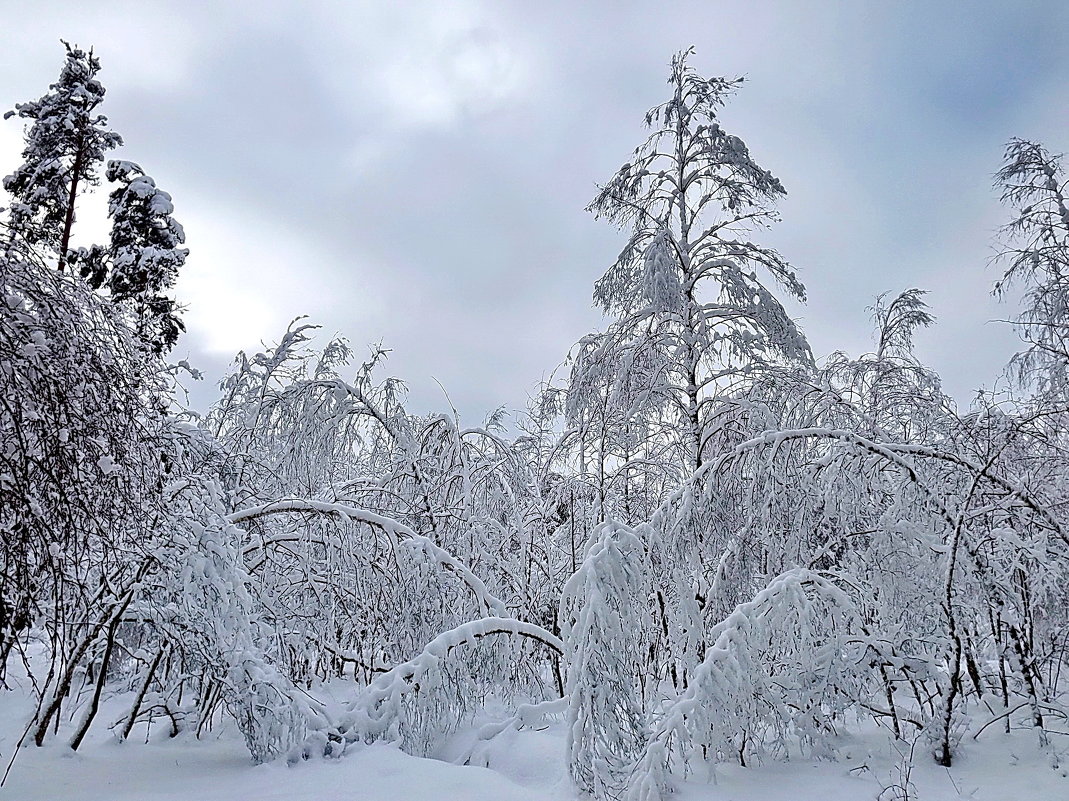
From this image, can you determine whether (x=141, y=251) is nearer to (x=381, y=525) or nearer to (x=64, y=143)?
(x=64, y=143)

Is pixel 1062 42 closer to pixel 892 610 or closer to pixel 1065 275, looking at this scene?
pixel 1065 275

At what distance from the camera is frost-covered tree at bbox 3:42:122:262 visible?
454 inches

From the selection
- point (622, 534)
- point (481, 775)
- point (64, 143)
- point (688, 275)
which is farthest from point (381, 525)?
point (64, 143)

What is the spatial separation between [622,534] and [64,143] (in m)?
12.1

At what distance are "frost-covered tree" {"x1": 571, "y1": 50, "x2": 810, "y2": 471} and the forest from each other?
0.04 m

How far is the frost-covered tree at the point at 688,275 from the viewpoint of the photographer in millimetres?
7727

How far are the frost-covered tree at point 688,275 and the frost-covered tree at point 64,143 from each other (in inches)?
355

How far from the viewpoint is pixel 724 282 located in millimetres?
7945

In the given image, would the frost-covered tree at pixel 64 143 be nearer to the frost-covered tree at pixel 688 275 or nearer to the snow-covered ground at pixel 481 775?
the snow-covered ground at pixel 481 775

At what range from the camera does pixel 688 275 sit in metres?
8.05

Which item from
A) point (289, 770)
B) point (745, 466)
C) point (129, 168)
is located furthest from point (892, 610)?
point (129, 168)

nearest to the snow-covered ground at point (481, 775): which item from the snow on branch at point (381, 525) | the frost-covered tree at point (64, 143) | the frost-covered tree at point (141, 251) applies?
the snow on branch at point (381, 525)

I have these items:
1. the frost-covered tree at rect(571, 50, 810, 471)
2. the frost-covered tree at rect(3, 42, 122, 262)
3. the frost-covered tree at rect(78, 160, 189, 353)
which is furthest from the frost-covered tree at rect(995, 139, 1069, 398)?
the frost-covered tree at rect(3, 42, 122, 262)

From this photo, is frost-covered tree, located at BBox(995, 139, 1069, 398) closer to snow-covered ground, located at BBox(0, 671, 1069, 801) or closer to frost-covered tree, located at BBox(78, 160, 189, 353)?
snow-covered ground, located at BBox(0, 671, 1069, 801)
